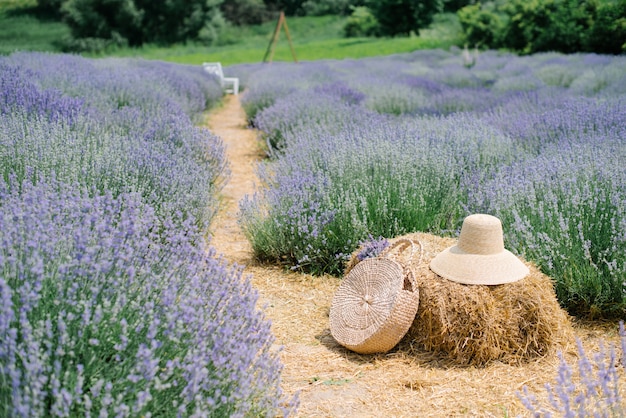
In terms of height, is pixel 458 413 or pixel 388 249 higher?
pixel 388 249

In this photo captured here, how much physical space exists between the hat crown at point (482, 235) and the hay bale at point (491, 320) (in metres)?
0.17

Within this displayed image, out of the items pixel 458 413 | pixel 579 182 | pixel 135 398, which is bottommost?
pixel 458 413

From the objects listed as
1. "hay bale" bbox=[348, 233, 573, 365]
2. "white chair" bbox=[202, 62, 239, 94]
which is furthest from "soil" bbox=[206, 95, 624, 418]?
"white chair" bbox=[202, 62, 239, 94]

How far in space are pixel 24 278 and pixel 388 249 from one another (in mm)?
1757

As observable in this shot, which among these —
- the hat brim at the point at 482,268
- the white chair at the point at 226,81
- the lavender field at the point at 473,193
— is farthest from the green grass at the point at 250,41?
the hat brim at the point at 482,268

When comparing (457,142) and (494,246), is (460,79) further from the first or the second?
(494,246)

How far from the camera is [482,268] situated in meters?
2.71

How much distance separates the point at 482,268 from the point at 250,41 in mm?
33625

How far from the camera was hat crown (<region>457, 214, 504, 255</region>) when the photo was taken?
8.91 ft

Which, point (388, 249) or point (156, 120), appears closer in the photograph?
point (388, 249)

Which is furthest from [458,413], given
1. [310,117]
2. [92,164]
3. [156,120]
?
[310,117]

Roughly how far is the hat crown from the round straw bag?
0.28 meters

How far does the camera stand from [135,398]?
5.63 feet

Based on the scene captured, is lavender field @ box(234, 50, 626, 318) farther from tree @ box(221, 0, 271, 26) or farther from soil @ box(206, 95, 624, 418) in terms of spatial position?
tree @ box(221, 0, 271, 26)
